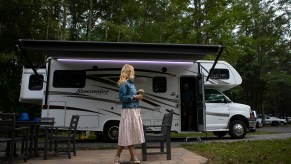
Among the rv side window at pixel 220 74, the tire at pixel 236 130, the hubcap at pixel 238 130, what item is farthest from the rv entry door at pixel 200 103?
the hubcap at pixel 238 130

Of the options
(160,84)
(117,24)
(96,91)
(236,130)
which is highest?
(117,24)

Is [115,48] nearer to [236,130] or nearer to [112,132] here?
[112,132]

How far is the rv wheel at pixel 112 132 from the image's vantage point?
11141mm

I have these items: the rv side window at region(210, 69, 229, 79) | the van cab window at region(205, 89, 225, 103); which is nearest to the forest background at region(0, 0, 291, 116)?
the rv side window at region(210, 69, 229, 79)

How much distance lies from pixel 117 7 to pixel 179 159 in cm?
1546

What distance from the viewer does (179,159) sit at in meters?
6.67

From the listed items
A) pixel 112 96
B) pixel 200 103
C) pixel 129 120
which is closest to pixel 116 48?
pixel 112 96

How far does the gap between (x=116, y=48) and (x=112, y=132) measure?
3270mm

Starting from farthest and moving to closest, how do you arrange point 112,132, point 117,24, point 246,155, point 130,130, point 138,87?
1. point 117,24
2. point 138,87
3. point 112,132
4. point 246,155
5. point 130,130

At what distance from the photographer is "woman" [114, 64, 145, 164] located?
598 centimetres

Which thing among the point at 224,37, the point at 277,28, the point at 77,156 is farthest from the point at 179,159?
the point at 277,28

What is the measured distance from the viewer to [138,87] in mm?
11453

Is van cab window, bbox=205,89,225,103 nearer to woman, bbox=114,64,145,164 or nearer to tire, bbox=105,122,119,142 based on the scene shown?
tire, bbox=105,122,119,142

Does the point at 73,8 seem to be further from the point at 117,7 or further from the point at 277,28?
the point at 277,28
